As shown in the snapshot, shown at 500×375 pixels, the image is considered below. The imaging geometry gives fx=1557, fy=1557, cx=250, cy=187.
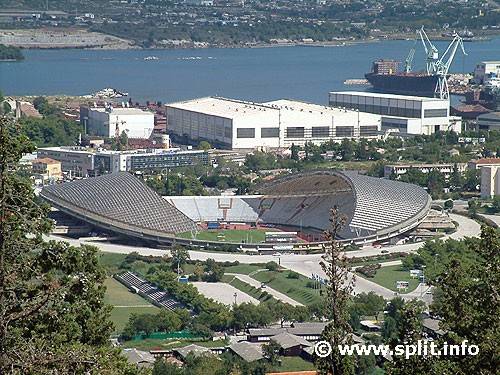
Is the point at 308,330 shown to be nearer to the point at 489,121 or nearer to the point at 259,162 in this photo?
the point at 259,162

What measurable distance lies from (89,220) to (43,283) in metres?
14.4

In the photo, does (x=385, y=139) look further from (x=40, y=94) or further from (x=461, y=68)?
(x=461, y=68)

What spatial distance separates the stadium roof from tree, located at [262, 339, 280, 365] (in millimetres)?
6575

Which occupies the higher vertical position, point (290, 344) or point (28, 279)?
point (28, 279)

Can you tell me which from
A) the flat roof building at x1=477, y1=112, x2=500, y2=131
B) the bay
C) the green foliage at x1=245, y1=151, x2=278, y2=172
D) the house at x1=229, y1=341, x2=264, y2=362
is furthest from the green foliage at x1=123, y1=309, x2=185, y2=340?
the bay

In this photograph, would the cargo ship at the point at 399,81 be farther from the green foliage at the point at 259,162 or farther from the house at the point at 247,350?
the house at the point at 247,350

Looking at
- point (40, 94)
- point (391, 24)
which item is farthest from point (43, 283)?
point (391, 24)

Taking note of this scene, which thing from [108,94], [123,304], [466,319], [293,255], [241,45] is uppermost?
[466,319]

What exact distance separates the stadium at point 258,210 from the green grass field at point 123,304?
9.33 ft

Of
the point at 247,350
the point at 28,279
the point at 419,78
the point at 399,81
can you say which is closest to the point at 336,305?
the point at 28,279

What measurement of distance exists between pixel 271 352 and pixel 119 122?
1731cm

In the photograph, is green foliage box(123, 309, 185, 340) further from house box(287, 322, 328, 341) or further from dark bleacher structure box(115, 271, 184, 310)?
house box(287, 322, 328, 341)

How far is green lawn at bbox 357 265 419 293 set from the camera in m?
15.6

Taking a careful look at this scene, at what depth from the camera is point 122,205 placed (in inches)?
762
